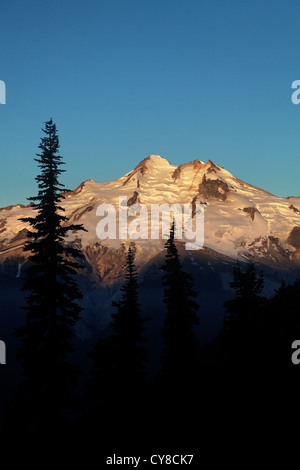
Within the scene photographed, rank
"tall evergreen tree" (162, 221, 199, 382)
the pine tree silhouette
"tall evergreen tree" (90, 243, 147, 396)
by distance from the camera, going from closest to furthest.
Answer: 1. the pine tree silhouette
2. "tall evergreen tree" (90, 243, 147, 396)
3. "tall evergreen tree" (162, 221, 199, 382)

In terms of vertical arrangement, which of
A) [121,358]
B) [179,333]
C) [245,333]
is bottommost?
A: [121,358]

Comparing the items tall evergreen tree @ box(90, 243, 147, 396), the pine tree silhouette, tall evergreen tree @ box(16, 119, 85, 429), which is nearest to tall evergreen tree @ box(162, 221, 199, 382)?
tall evergreen tree @ box(90, 243, 147, 396)

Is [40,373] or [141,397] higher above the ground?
[40,373]

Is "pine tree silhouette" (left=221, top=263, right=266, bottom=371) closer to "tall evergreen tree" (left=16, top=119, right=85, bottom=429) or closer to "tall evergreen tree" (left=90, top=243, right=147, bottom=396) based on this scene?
"tall evergreen tree" (left=90, top=243, right=147, bottom=396)

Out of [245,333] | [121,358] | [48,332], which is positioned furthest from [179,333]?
[48,332]

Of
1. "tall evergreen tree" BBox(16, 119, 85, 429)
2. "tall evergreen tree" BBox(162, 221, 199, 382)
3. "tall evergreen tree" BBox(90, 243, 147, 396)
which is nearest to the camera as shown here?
"tall evergreen tree" BBox(16, 119, 85, 429)

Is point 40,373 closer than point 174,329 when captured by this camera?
Yes

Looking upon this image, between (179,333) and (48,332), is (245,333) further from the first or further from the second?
(48,332)

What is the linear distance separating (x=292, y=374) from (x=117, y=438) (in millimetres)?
11218

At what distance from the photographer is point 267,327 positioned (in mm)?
27875

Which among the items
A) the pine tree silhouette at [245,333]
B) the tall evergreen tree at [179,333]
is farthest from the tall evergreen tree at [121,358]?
the pine tree silhouette at [245,333]
